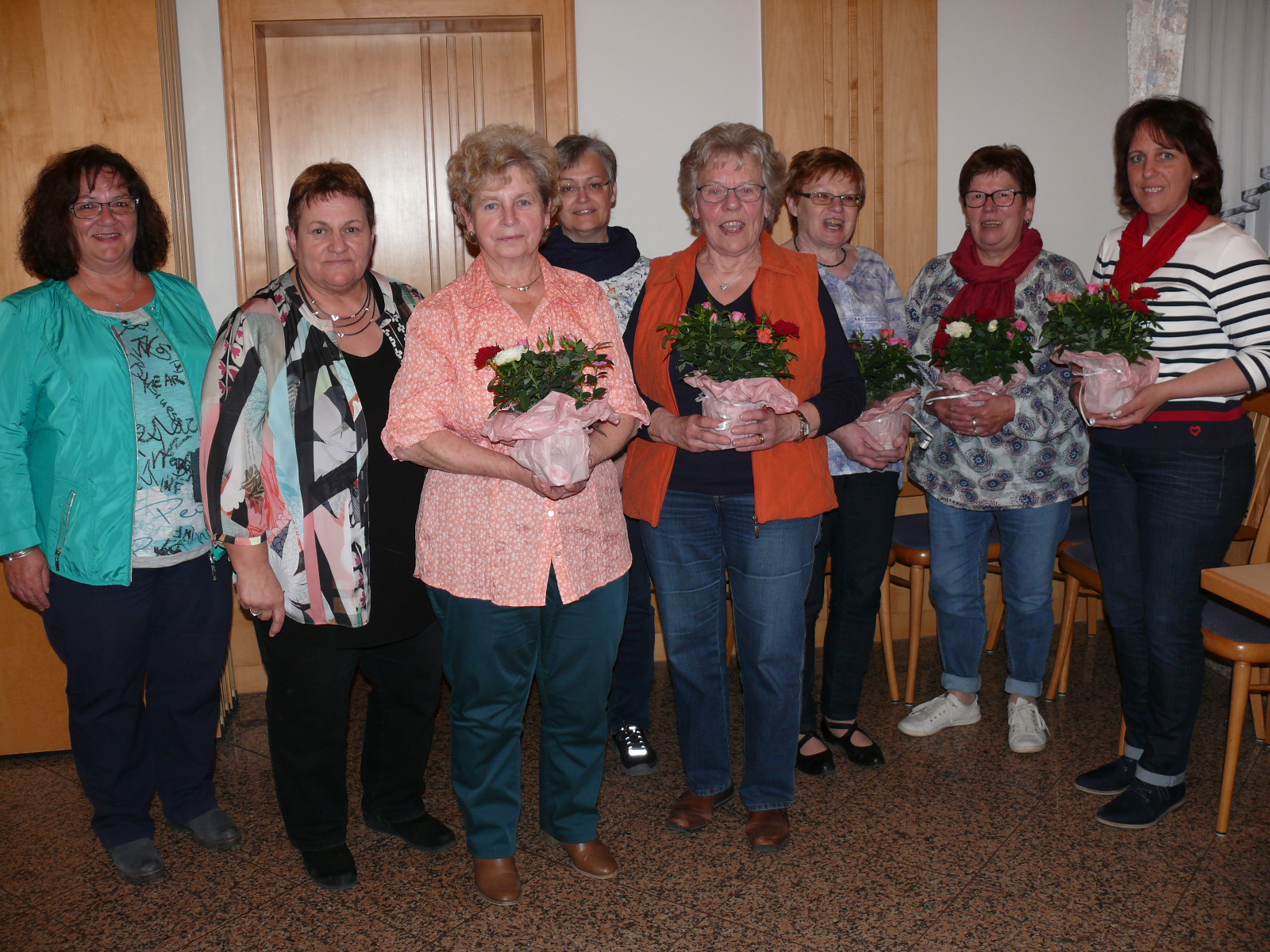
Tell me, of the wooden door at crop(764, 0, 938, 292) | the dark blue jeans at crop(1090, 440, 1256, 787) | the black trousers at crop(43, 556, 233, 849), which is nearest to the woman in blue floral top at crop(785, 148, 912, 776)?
the dark blue jeans at crop(1090, 440, 1256, 787)

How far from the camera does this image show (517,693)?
247 centimetres

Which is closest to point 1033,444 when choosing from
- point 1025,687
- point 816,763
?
point 1025,687

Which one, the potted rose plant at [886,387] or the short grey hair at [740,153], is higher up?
the short grey hair at [740,153]

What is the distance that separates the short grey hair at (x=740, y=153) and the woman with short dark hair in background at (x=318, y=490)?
860 millimetres

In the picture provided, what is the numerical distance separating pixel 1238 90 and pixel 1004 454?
230 centimetres

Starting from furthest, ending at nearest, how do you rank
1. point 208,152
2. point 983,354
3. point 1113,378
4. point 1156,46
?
point 1156,46, point 208,152, point 983,354, point 1113,378

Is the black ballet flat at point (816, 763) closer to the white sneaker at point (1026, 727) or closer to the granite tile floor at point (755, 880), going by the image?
the granite tile floor at point (755, 880)

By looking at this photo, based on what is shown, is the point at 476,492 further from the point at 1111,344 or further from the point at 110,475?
the point at 1111,344

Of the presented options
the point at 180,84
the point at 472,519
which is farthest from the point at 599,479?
the point at 180,84

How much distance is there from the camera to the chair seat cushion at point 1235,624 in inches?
112

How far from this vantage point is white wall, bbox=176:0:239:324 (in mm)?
3791

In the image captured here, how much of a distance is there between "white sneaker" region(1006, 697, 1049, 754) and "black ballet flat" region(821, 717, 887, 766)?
46cm

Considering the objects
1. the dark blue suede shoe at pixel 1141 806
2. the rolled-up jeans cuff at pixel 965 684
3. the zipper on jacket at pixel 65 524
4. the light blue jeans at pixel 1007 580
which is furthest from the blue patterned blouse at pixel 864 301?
the zipper on jacket at pixel 65 524

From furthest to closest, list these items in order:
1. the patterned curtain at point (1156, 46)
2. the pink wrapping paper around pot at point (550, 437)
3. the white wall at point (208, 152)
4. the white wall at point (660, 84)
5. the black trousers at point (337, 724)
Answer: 1. the patterned curtain at point (1156, 46)
2. the white wall at point (660, 84)
3. the white wall at point (208, 152)
4. the black trousers at point (337, 724)
5. the pink wrapping paper around pot at point (550, 437)
